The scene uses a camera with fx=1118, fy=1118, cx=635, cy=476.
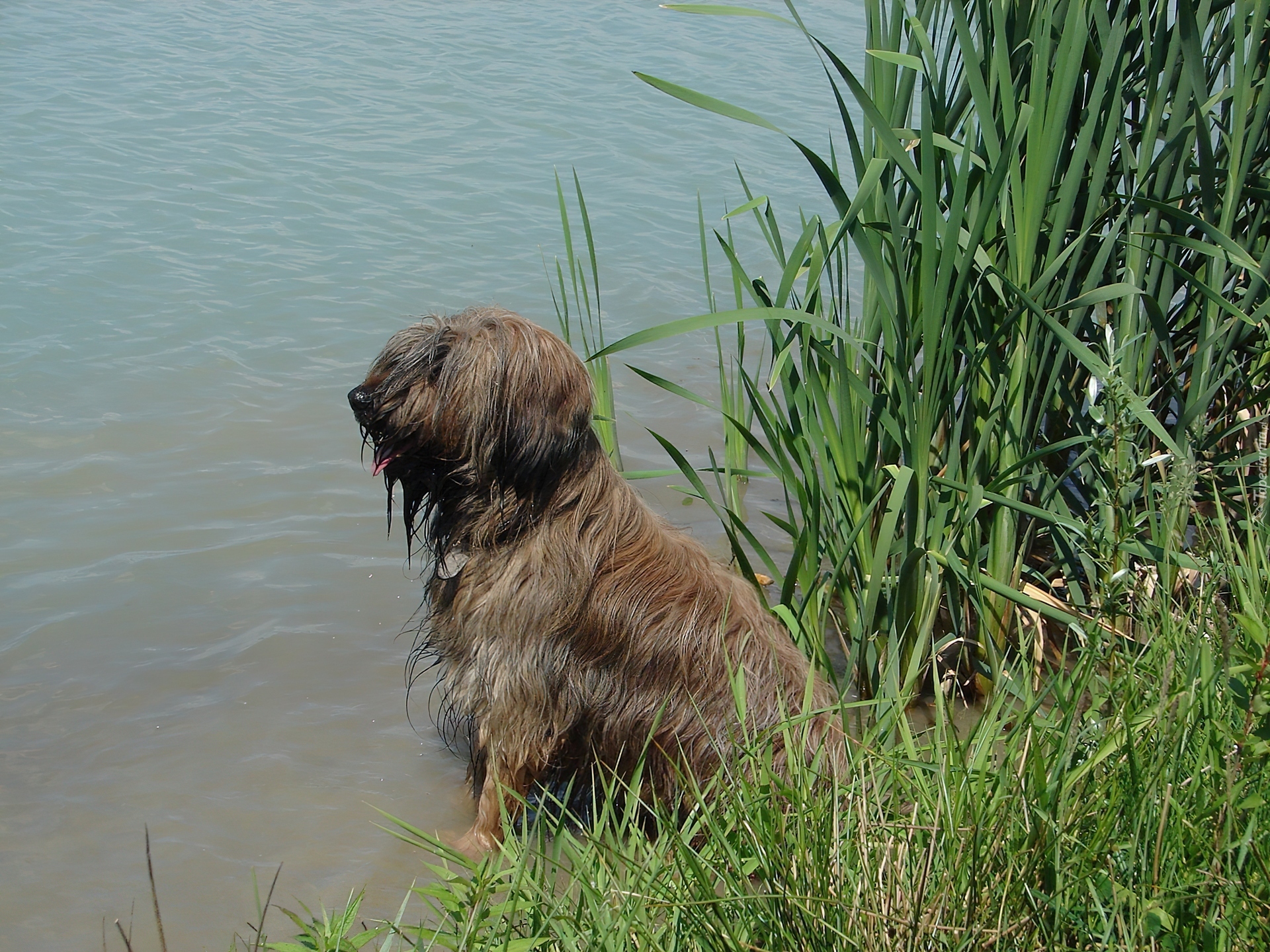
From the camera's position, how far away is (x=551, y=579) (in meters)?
2.91

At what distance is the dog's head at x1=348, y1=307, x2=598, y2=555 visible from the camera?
9.07ft

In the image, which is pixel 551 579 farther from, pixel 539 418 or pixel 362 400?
pixel 362 400

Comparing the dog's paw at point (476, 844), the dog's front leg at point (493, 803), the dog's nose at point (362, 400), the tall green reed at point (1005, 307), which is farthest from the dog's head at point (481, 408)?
the dog's paw at point (476, 844)

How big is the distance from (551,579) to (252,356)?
12.0 ft

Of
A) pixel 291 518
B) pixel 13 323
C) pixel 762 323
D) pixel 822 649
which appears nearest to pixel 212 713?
pixel 291 518

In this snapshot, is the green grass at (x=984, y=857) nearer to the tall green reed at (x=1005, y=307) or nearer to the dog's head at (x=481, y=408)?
the tall green reed at (x=1005, y=307)

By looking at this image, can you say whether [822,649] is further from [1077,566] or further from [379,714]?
[379,714]

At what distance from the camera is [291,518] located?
15.4ft

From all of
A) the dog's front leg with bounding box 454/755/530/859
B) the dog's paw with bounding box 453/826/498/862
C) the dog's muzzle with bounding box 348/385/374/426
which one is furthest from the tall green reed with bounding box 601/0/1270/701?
the dog's paw with bounding box 453/826/498/862

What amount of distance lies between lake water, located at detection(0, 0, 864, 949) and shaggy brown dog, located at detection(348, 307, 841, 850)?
22.7 inches

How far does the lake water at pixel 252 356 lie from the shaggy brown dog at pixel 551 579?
1.89ft

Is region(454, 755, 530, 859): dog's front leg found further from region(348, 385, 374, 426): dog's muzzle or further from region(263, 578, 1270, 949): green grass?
region(348, 385, 374, 426): dog's muzzle

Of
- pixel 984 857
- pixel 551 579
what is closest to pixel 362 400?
pixel 551 579

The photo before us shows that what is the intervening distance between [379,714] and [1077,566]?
7.37 ft
